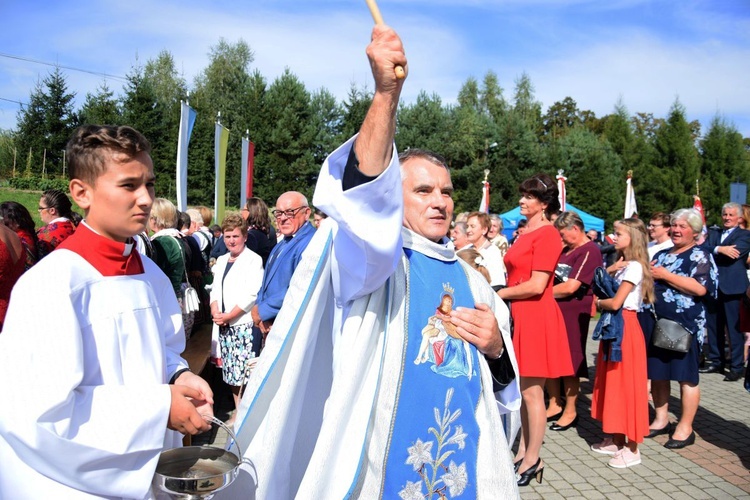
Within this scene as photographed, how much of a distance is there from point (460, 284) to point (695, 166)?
3564 cm

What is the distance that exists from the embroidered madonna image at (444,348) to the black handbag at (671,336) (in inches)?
152

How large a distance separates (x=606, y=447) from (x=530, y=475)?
1.19 m

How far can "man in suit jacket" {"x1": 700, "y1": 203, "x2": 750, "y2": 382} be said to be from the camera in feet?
25.5

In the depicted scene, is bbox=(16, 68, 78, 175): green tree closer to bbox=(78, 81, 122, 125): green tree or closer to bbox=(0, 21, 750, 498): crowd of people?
bbox=(78, 81, 122, 125): green tree

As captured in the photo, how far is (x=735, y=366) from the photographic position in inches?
321

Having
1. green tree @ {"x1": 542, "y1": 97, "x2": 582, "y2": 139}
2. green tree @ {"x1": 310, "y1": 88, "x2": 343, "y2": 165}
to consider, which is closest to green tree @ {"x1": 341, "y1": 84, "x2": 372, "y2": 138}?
green tree @ {"x1": 310, "y1": 88, "x2": 343, "y2": 165}

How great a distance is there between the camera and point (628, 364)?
5.01 metres

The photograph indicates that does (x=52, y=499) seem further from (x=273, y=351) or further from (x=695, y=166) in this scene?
Answer: (x=695, y=166)

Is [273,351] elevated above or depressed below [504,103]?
below

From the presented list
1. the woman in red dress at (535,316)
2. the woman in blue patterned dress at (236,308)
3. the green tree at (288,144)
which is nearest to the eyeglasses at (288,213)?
the woman in blue patterned dress at (236,308)

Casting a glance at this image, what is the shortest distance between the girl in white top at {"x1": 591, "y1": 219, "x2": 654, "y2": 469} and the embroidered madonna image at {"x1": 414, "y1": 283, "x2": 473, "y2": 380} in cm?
342

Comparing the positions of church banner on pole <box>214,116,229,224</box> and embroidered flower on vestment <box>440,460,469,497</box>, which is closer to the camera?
embroidered flower on vestment <box>440,460,469,497</box>

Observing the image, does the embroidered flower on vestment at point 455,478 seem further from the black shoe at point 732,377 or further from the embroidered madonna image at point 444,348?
the black shoe at point 732,377

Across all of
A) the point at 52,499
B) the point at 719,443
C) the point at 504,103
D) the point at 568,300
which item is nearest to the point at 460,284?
the point at 52,499
